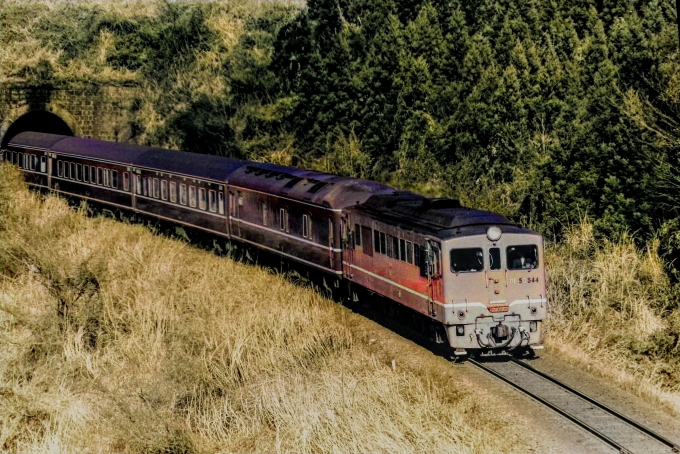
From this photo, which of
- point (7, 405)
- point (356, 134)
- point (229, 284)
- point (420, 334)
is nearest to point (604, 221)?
point (420, 334)

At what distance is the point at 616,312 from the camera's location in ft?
57.9

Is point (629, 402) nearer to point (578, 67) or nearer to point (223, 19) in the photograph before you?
point (578, 67)

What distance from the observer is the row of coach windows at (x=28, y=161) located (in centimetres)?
3303

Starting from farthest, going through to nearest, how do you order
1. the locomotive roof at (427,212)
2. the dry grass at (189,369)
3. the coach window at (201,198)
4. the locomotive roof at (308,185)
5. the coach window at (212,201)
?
1. the coach window at (201,198)
2. the coach window at (212,201)
3. the locomotive roof at (308,185)
4. the locomotive roof at (427,212)
5. the dry grass at (189,369)

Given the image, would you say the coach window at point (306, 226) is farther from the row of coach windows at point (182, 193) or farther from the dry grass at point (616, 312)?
the dry grass at point (616, 312)

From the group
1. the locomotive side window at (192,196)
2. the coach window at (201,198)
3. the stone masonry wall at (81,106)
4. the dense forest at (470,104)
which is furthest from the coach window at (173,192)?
the stone masonry wall at (81,106)

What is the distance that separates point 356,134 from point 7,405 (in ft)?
54.7

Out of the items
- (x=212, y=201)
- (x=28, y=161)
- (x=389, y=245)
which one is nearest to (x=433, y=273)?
(x=389, y=245)

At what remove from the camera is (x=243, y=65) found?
36.2 m

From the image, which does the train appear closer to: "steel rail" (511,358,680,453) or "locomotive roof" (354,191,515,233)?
"locomotive roof" (354,191,515,233)

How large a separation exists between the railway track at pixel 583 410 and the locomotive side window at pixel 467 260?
5.29ft

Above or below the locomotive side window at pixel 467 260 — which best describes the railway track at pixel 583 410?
below

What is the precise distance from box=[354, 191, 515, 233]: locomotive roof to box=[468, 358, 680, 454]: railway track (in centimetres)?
224

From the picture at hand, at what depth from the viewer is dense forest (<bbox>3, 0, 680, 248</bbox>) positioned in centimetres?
2089
